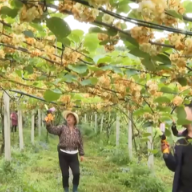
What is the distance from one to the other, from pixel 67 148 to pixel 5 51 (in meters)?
3.15

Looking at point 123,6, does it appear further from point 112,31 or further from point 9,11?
point 9,11

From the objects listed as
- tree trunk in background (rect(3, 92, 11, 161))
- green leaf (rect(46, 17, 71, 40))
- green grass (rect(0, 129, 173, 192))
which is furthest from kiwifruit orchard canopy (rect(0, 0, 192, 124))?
tree trunk in background (rect(3, 92, 11, 161))

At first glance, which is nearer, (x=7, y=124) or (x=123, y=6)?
(x=123, y=6)

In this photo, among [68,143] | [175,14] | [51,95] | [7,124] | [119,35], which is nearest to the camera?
[175,14]

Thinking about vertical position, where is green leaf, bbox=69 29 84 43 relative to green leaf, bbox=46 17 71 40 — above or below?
above

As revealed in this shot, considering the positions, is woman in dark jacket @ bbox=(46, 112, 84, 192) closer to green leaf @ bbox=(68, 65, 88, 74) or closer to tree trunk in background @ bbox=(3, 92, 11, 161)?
tree trunk in background @ bbox=(3, 92, 11, 161)

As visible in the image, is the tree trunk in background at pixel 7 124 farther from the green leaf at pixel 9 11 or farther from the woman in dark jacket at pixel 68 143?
the green leaf at pixel 9 11

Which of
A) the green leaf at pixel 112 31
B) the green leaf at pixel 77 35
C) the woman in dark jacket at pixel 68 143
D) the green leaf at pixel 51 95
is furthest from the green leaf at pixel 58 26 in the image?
the woman in dark jacket at pixel 68 143

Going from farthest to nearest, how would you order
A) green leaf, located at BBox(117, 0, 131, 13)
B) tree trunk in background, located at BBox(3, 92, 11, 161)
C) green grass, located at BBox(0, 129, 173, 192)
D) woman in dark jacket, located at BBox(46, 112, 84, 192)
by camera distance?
1. tree trunk in background, located at BBox(3, 92, 11, 161)
2. green grass, located at BBox(0, 129, 173, 192)
3. woman in dark jacket, located at BBox(46, 112, 84, 192)
4. green leaf, located at BBox(117, 0, 131, 13)

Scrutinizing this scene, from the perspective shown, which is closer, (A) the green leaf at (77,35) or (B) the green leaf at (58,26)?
(B) the green leaf at (58,26)

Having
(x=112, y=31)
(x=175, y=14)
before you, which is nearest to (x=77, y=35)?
(x=112, y=31)

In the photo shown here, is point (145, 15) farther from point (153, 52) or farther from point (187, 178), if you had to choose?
point (187, 178)

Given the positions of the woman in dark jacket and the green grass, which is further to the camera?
the green grass

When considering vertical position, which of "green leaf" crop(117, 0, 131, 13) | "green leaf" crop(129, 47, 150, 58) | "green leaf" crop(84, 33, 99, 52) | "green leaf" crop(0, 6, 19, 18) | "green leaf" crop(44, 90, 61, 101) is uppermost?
"green leaf" crop(84, 33, 99, 52)
